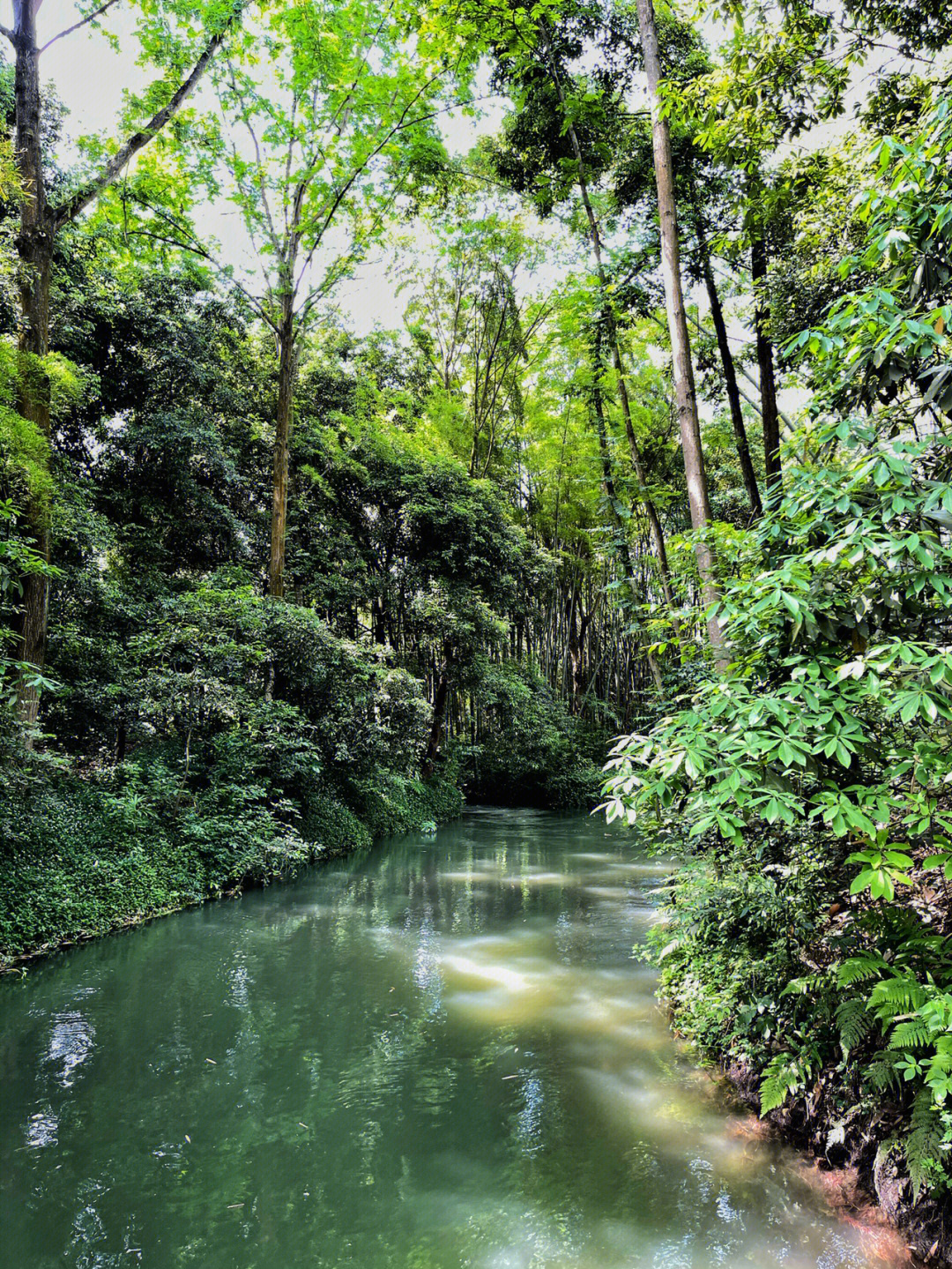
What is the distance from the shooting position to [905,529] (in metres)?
1.98

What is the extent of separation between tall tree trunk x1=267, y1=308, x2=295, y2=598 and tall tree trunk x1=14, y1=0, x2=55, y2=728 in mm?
3420

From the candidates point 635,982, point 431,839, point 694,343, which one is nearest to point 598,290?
point 694,343

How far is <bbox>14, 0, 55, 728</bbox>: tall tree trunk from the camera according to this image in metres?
6.17

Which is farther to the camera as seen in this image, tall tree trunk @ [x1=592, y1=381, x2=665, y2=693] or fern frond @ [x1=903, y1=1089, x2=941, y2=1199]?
tall tree trunk @ [x1=592, y1=381, x2=665, y2=693]

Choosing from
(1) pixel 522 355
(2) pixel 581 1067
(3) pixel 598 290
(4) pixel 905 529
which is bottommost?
(2) pixel 581 1067

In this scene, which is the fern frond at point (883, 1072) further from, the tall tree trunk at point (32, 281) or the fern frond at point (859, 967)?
the tall tree trunk at point (32, 281)

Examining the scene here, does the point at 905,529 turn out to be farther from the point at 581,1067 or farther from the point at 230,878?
the point at 230,878

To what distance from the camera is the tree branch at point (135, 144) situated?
264 inches

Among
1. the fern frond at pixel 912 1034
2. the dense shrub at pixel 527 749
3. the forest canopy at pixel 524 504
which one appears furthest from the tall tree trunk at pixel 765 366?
the dense shrub at pixel 527 749

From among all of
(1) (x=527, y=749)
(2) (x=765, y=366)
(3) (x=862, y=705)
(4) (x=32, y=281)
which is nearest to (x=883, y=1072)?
(3) (x=862, y=705)

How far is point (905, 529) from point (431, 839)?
9.97 m

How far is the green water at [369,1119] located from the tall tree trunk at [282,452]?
5249 mm

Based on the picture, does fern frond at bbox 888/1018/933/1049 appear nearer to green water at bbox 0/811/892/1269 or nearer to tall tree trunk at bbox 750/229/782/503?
green water at bbox 0/811/892/1269

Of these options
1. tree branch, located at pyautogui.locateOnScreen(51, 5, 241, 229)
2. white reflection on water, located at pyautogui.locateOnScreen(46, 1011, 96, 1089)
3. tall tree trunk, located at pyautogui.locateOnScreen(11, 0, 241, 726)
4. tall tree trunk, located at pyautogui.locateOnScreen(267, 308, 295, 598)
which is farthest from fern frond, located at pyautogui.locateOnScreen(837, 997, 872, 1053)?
tree branch, located at pyautogui.locateOnScreen(51, 5, 241, 229)
